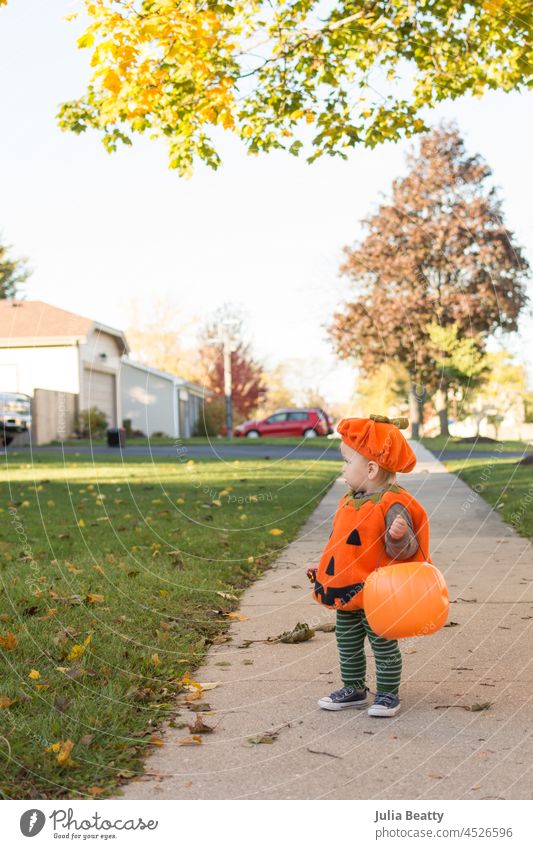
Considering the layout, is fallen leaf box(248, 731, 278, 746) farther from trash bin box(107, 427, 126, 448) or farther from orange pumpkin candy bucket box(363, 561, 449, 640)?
trash bin box(107, 427, 126, 448)

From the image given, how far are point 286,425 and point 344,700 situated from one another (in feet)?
101

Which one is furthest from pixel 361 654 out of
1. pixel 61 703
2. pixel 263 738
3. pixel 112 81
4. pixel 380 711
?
pixel 112 81

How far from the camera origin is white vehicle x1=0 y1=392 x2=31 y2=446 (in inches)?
607

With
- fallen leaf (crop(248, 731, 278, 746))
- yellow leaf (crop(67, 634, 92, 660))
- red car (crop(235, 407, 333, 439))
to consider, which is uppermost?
red car (crop(235, 407, 333, 439))

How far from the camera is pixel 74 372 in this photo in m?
14.2

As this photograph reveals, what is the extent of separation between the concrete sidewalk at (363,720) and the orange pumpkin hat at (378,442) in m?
1.02

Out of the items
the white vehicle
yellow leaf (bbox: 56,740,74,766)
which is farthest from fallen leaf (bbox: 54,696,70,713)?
the white vehicle

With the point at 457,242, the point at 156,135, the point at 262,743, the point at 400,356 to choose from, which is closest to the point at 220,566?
the point at 262,743

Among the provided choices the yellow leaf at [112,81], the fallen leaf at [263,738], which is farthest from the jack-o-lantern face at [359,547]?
the yellow leaf at [112,81]

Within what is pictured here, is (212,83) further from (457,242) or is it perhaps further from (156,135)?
(457,242)

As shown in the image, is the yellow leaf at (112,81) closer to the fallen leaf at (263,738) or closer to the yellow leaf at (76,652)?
the yellow leaf at (76,652)

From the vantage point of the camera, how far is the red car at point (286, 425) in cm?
3297

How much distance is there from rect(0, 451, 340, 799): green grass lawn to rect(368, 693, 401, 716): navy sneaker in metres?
0.74

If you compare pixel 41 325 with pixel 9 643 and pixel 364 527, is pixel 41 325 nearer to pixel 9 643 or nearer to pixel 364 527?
pixel 9 643
